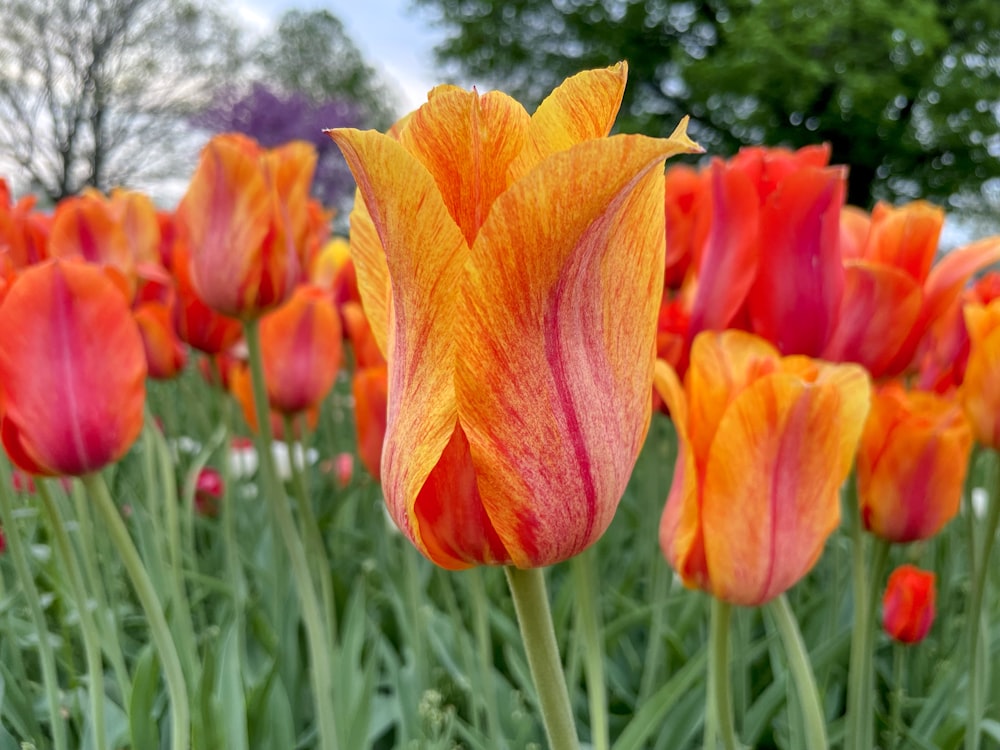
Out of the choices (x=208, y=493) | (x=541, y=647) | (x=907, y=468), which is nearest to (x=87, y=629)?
(x=541, y=647)

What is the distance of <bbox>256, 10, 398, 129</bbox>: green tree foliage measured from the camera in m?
16.9

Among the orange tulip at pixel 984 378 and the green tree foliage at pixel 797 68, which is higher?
the green tree foliage at pixel 797 68

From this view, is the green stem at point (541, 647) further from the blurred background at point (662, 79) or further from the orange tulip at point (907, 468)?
the blurred background at point (662, 79)

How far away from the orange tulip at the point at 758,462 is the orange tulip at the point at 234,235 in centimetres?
50

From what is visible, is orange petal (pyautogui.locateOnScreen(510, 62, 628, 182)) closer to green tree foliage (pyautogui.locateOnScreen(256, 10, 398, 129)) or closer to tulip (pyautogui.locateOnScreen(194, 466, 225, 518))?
tulip (pyautogui.locateOnScreen(194, 466, 225, 518))

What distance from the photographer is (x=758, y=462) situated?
1.59 ft

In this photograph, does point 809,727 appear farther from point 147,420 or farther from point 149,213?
point 149,213

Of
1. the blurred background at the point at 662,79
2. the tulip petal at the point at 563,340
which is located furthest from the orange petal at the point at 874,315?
the blurred background at the point at 662,79

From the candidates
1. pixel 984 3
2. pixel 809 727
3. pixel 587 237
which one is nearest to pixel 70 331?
pixel 587 237

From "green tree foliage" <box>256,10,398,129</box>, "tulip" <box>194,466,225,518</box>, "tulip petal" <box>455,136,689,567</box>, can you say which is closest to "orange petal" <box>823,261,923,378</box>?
"tulip petal" <box>455,136,689,567</box>

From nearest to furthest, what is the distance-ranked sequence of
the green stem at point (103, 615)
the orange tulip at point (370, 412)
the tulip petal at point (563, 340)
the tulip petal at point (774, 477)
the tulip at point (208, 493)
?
the tulip petal at point (563, 340)
the tulip petal at point (774, 477)
the green stem at point (103, 615)
the orange tulip at point (370, 412)
the tulip at point (208, 493)

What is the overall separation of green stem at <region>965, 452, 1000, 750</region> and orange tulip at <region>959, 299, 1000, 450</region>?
0.19 ft

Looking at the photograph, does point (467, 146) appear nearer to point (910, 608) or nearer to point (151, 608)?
point (151, 608)

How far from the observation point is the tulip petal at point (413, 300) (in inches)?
10.8
